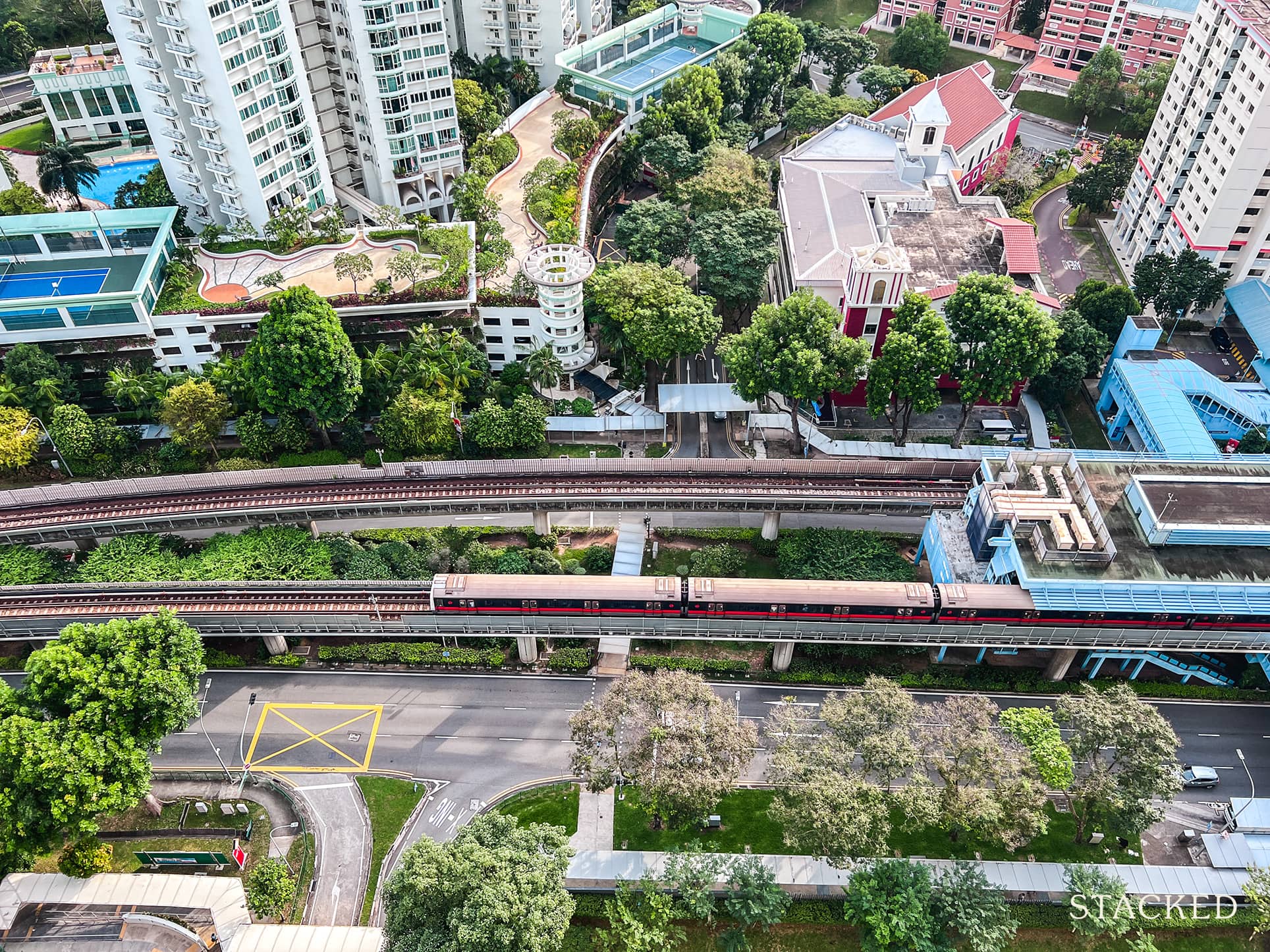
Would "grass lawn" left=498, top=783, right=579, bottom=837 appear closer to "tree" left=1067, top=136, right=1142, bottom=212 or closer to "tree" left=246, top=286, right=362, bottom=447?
"tree" left=246, top=286, right=362, bottom=447

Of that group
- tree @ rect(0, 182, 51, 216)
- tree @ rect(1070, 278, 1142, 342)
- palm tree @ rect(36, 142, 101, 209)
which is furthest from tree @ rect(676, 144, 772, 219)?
tree @ rect(0, 182, 51, 216)

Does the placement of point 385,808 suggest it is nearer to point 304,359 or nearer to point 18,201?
point 304,359

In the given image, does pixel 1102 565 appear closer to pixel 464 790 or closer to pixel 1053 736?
pixel 1053 736

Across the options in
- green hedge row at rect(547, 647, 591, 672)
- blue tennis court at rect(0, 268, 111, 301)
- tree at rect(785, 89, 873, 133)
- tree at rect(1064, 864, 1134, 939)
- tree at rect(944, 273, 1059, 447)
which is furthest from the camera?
tree at rect(785, 89, 873, 133)

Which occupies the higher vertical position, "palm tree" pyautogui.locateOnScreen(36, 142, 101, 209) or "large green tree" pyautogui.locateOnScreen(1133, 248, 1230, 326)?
"palm tree" pyautogui.locateOnScreen(36, 142, 101, 209)

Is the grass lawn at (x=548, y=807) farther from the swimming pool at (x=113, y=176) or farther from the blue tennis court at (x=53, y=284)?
the swimming pool at (x=113, y=176)

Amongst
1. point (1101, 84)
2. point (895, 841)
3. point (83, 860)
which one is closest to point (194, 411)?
point (83, 860)
